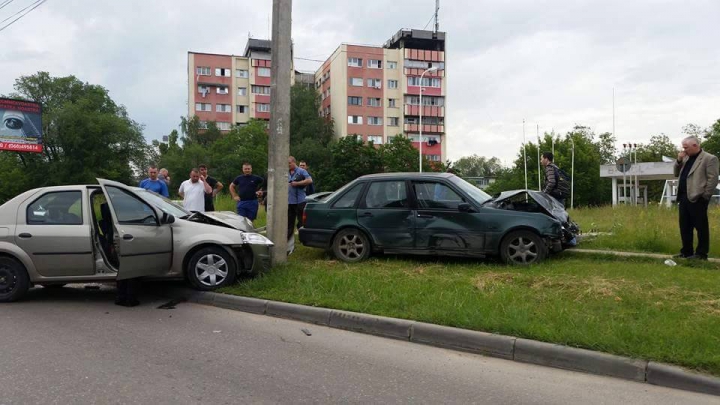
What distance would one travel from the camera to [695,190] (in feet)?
25.1

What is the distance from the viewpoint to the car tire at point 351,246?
337 inches

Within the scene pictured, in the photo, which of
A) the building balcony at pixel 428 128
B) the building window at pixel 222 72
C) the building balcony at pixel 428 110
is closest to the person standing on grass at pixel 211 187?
the building balcony at pixel 428 128

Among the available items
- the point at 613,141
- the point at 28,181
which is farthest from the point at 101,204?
the point at 613,141

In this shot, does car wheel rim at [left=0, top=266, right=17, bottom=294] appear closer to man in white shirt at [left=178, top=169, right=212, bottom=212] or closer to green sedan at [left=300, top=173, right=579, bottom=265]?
man in white shirt at [left=178, top=169, right=212, bottom=212]

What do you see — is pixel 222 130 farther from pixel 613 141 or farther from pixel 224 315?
pixel 224 315

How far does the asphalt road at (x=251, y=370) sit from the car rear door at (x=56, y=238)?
82 cm

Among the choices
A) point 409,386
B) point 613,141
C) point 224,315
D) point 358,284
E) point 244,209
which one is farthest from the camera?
point 613,141

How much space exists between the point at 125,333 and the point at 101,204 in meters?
2.13

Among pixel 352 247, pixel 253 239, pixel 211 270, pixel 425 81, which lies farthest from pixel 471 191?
pixel 425 81

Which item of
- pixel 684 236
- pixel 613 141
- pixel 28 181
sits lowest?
pixel 684 236

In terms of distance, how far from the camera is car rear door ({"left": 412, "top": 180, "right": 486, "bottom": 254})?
8000mm

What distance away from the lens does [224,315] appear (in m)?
6.24

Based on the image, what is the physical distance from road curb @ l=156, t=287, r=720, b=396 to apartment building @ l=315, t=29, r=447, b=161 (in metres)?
65.9

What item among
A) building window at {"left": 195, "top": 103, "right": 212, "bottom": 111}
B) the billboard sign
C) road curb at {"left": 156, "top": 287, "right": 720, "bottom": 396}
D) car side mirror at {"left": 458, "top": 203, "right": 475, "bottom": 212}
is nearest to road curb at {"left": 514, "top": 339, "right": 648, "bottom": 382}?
road curb at {"left": 156, "top": 287, "right": 720, "bottom": 396}
